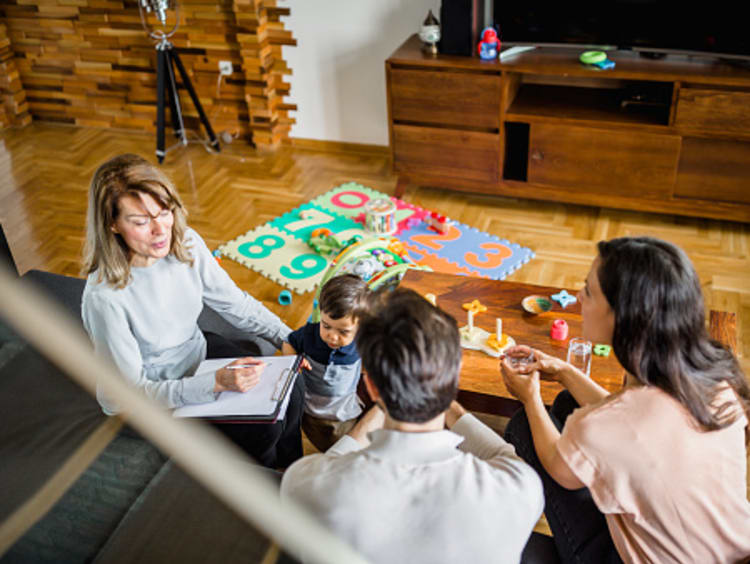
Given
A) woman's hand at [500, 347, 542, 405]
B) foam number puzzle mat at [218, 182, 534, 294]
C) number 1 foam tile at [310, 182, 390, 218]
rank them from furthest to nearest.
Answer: number 1 foam tile at [310, 182, 390, 218]
foam number puzzle mat at [218, 182, 534, 294]
woman's hand at [500, 347, 542, 405]

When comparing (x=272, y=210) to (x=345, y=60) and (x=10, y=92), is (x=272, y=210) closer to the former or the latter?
(x=345, y=60)

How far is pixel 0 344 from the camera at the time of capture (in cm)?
198

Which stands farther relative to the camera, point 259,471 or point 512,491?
point 259,471

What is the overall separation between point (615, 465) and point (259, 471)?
758 mm

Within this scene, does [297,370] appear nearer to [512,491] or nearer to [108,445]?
[108,445]

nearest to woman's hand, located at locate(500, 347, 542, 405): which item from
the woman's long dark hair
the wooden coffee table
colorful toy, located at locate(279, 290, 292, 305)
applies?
the wooden coffee table

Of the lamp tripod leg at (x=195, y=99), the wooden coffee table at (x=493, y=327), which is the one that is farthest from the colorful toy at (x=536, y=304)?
the lamp tripod leg at (x=195, y=99)

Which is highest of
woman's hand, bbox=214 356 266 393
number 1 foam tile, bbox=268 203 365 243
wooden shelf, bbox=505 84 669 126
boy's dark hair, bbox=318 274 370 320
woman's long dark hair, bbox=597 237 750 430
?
woman's long dark hair, bbox=597 237 750 430

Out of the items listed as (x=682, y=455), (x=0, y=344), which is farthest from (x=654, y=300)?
(x=0, y=344)

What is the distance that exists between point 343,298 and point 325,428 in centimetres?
44

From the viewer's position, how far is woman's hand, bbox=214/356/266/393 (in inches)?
68.3

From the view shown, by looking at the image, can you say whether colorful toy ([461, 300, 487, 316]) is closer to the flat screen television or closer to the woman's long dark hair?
the woman's long dark hair

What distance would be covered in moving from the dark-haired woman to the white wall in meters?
2.52

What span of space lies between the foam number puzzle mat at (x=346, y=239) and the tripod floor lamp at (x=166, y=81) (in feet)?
3.13
